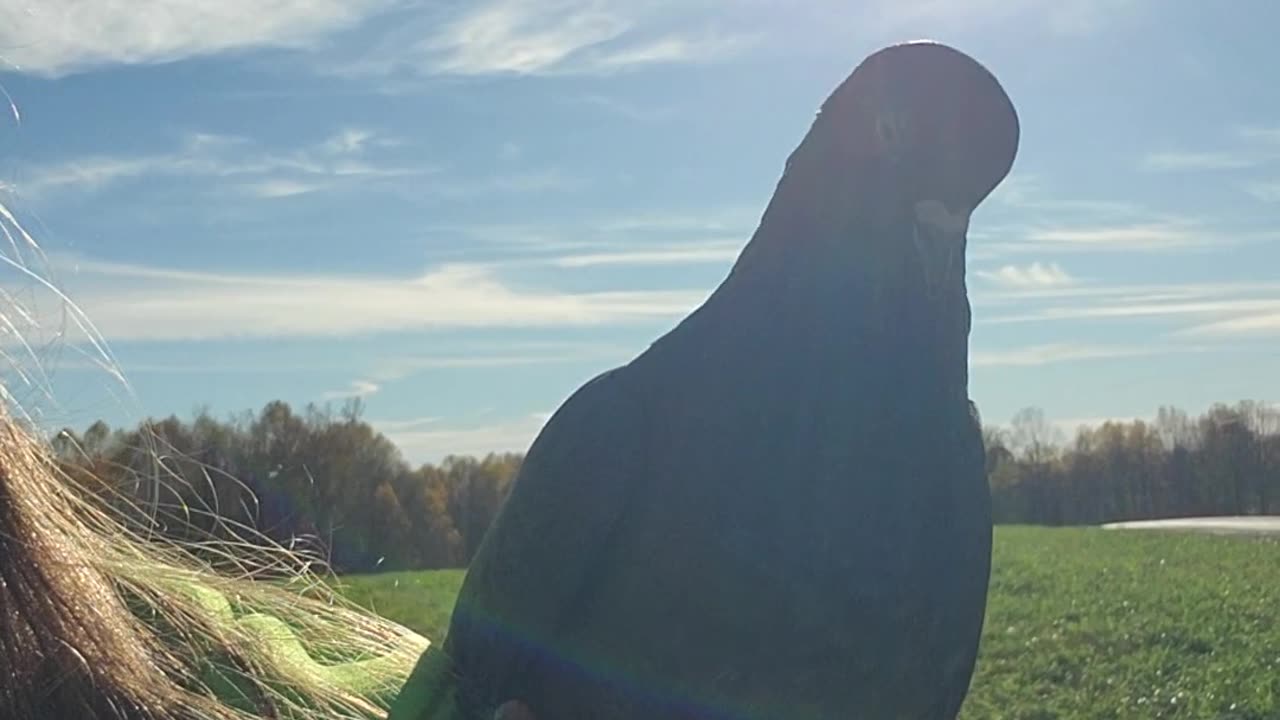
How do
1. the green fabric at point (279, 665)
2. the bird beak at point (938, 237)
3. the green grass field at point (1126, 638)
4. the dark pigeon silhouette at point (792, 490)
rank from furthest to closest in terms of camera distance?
1. the green grass field at point (1126, 638)
2. the green fabric at point (279, 665)
3. the bird beak at point (938, 237)
4. the dark pigeon silhouette at point (792, 490)

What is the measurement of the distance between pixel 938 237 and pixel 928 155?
0.33ft

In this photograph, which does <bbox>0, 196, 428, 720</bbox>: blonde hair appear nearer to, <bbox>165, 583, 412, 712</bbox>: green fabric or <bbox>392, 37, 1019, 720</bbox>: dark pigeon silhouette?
<bbox>165, 583, 412, 712</bbox>: green fabric

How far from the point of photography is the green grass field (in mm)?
9781

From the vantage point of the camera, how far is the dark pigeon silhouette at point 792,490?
1.48m

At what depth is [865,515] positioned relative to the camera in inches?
59.2

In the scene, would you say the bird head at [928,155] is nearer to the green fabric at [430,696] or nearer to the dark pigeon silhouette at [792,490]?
the dark pigeon silhouette at [792,490]

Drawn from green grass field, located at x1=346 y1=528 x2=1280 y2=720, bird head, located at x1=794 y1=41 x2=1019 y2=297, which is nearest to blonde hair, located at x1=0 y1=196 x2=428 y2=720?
bird head, located at x1=794 y1=41 x2=1019 y2=297

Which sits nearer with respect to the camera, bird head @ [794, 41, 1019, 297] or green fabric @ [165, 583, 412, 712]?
bird head @ [794, 41, 1019, 297]

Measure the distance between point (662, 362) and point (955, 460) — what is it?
0.36m

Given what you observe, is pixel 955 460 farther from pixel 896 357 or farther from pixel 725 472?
pixel 725 472

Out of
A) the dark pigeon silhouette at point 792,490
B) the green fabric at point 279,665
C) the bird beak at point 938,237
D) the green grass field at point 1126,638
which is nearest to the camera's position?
the dark pigeon silhouette at point 792,490

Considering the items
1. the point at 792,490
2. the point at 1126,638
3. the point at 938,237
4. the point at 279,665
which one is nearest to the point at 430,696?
the point at 279,665

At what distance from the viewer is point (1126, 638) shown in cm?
1203

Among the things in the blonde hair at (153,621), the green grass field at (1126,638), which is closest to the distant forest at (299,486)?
the blonde hair at (153,621)
